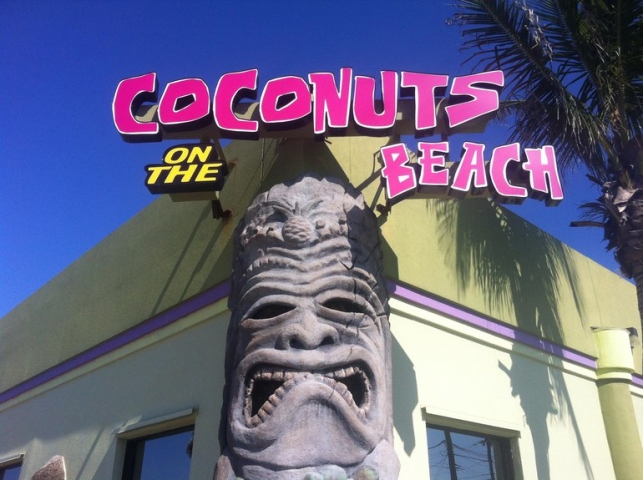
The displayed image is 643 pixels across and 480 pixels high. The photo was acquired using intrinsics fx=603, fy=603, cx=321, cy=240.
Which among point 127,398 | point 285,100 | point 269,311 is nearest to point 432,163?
point 285,100

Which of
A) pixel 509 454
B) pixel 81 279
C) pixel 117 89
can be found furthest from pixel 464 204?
pixel 81 279

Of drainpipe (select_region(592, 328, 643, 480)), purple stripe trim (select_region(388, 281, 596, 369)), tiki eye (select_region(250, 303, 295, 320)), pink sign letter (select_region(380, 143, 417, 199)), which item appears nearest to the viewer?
tiki eye (select_region(250, 303, 295, 320))

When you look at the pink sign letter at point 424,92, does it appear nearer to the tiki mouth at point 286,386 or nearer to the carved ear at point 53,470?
the tiki mouth at point 286,386

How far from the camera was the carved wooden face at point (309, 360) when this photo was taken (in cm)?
402

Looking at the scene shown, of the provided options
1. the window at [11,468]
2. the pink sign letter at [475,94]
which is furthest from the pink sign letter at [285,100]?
the window at [11,468]

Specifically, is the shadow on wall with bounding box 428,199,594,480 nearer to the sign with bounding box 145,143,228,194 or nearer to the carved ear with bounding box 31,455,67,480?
the sign with bounding box 145,143,228,194

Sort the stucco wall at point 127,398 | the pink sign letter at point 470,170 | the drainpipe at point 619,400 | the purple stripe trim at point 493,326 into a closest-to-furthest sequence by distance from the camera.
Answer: the pink sign letter at point 470,170, the stucco wall at point 127,398, the purple stripe trim at point 493,326, the drainpipe at point 619,400

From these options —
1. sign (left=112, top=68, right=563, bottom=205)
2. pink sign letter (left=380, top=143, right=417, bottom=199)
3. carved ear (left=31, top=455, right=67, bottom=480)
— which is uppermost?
sign (left=112, top=68, right=563, bottom=205)

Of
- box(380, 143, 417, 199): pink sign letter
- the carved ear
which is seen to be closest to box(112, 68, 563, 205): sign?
box(380, 143, 417, 199): pink sign letter

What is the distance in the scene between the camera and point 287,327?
4.31 m

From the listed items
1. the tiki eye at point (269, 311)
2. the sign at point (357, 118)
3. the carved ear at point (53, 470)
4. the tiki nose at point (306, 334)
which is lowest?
the carved ear at point (53, 470)

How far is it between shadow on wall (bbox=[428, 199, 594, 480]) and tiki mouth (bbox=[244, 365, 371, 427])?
9.66 ft

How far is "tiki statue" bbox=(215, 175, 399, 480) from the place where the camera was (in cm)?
401

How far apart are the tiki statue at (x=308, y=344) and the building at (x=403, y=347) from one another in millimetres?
1223
